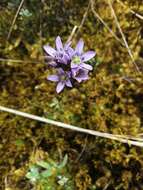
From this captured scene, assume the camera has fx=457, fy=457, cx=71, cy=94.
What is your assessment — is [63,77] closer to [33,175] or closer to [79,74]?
[79,74]

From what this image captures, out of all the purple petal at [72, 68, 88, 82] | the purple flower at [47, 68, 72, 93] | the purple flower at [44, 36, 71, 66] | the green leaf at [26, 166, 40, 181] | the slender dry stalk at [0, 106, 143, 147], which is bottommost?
the green leaf at [26, 166, 40, 181]

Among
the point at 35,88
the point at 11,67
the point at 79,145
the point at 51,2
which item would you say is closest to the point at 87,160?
the point at 79,145

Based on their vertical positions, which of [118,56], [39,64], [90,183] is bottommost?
[90,183]

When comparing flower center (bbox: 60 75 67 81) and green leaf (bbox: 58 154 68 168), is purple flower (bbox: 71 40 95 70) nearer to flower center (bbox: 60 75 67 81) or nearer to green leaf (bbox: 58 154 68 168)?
flower center (bbox: 60 75 67 81)

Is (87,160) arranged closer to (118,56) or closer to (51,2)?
(118,56)

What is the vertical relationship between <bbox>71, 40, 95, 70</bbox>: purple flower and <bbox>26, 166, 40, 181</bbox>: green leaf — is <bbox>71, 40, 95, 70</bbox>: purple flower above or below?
above

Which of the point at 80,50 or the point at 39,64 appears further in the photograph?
the point at 39,64

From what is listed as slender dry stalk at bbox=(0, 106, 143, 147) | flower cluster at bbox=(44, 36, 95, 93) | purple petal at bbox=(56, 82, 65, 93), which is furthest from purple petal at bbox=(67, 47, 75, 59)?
slender dry stalk at bbox=(0, 106, 143, 147)
